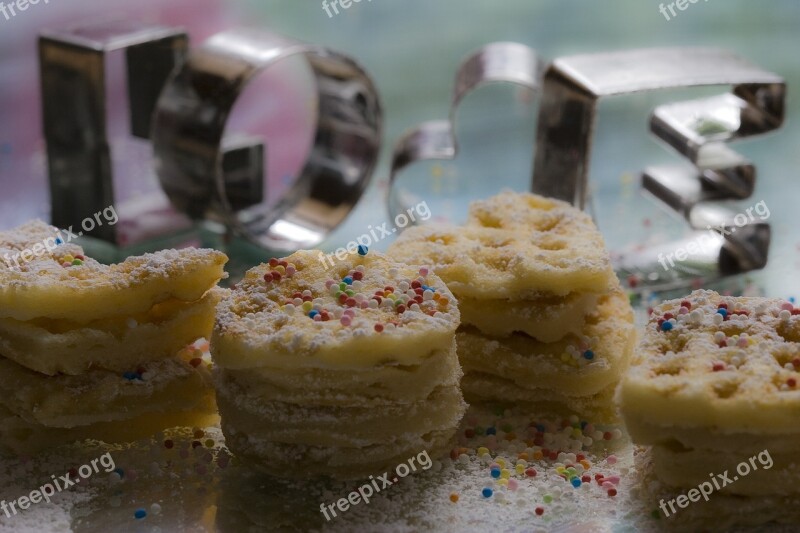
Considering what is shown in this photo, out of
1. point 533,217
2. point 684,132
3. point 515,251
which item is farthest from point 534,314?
point 684,132

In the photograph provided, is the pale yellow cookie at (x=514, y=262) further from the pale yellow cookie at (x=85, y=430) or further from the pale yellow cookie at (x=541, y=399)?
the pale yellow cookie at (x=85, y=430)

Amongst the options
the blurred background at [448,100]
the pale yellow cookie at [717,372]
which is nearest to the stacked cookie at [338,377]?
the pale yellow cookie at [717,372]

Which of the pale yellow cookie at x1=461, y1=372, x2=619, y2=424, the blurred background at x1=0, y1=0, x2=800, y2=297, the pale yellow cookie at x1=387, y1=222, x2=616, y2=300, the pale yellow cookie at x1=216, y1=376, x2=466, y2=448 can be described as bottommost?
the blurred background at x1=0, y1=0, x2=800, y2=297

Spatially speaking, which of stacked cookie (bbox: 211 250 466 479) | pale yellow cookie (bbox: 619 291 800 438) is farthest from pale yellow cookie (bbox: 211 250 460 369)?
pale yellow cookie (bbox: 619 291 800 438)

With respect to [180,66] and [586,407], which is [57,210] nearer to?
[180,66]

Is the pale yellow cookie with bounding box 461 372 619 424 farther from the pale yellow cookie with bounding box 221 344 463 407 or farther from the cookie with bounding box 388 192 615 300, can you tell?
the pale yellow cookie with bounding box 221 344 463 407

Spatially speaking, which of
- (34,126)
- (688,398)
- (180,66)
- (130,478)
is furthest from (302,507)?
(34,126)

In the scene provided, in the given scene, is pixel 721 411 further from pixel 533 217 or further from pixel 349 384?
pixel 533 217
